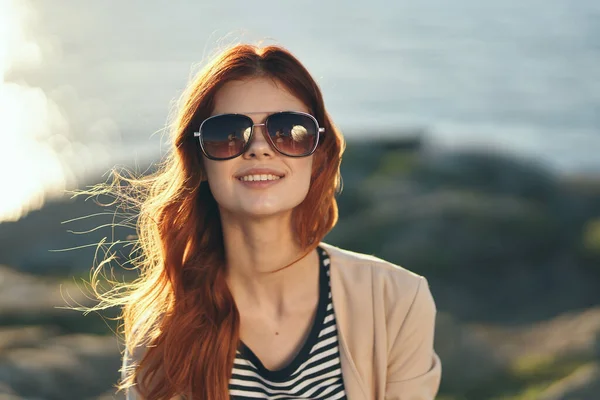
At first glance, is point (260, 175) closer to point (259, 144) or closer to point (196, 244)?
point (259, 144)

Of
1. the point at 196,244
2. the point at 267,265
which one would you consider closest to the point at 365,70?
the point at 196,244

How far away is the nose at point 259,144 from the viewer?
9.48 ft

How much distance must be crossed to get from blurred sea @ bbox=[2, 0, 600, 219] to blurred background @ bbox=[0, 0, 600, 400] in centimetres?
4

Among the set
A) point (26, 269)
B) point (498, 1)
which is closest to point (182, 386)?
point (26, 269)

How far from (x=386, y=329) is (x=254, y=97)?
93cm

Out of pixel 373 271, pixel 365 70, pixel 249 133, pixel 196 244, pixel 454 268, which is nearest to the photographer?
pixel 249 133

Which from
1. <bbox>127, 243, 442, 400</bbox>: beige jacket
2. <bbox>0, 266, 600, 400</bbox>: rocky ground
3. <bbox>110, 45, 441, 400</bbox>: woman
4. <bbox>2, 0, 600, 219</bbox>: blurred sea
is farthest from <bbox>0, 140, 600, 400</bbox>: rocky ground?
<bbox>110, 45, 441, 400</bbox>: woman

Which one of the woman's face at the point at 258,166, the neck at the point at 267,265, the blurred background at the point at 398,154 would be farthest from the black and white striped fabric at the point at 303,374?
the blurred background at the point at 398,154

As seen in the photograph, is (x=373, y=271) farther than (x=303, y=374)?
Yes

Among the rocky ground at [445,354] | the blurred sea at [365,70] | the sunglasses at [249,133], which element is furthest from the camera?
the blurred sea at [365,70]

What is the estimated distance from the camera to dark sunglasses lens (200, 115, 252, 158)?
2889 mm

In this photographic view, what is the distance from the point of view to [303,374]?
3.08 metres

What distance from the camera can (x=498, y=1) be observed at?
15.3m

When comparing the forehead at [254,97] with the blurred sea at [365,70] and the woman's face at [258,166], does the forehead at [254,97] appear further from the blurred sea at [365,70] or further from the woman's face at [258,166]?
the blurred sea at [365,70]
